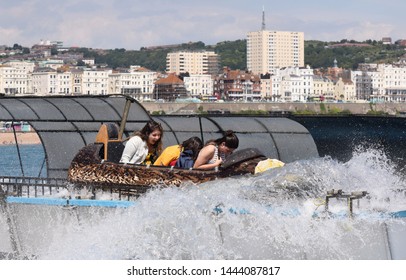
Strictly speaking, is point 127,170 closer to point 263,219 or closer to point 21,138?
point 263,219

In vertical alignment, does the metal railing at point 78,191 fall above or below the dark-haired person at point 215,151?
below

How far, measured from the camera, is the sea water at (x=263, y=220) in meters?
11.9

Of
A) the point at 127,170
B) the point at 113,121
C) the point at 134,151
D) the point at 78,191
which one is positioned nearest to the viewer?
the point at 127,170

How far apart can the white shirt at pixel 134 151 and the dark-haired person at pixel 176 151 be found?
0.20 metres

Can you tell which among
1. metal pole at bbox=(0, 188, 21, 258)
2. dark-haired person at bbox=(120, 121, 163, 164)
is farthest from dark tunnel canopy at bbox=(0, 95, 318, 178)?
metal pole at bbox=(0, 188, 21, 258)

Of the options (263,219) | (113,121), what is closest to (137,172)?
(263,219)

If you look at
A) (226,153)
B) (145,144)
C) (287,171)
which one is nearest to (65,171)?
(145,144)

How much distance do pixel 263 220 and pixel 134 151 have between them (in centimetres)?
310

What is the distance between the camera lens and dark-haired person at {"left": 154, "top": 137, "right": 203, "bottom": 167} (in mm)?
14739

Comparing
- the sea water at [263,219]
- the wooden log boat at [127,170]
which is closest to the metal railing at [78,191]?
the wooden log boat at [127,170]

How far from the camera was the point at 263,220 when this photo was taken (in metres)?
12.3

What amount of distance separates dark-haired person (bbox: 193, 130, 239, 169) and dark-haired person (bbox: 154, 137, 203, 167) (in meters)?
0.52

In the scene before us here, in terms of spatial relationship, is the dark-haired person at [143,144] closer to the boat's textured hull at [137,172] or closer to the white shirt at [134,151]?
the white shirt at [134,151]
